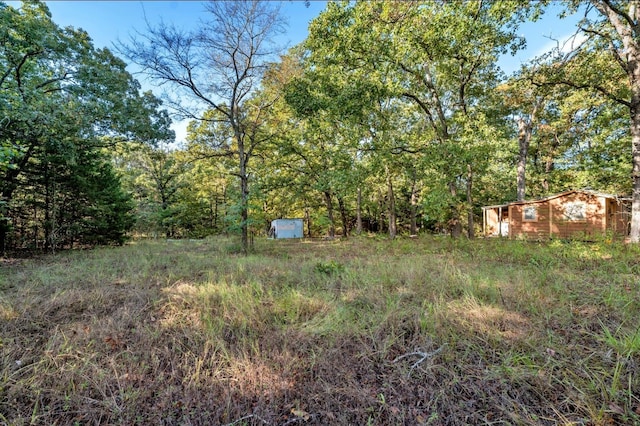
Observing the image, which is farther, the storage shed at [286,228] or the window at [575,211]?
the storage shed at [286,228]

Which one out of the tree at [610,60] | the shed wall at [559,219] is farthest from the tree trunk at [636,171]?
the shed wall at [559,219]

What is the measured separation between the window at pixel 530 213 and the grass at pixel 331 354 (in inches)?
501

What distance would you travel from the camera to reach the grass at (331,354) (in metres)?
1.81

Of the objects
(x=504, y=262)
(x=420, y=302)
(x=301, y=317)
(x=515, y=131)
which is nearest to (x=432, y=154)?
(x=504, y=262)

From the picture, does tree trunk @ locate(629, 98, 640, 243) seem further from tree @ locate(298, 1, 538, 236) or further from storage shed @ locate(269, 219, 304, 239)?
storage shed @ locate(269, 219, 304, 239)

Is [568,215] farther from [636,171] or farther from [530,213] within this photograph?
[636,171]

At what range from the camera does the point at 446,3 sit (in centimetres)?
742

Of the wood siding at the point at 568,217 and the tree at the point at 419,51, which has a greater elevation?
the tree at the point at 419,51

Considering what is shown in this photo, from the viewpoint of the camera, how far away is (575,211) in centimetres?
1291

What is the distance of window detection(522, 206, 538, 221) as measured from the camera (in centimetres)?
1427

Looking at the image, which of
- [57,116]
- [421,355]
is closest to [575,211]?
[421,355]

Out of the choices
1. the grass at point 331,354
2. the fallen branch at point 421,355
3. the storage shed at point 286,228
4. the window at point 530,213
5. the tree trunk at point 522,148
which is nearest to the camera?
the grass at point 331,354

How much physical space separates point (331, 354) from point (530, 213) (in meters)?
16.7

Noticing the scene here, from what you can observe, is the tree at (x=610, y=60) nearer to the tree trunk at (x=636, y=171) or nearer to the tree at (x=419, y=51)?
the tree trunk at (x=636, y=171)
